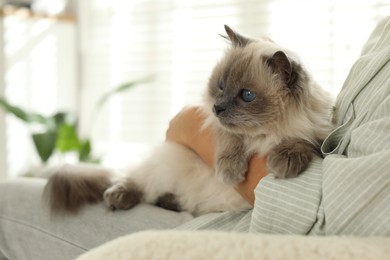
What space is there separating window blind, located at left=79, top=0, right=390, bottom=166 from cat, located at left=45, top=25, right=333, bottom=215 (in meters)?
1.00

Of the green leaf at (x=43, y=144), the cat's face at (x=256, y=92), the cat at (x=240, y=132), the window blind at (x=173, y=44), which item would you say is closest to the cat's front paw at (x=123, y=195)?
the cat at (x=240, y=132)

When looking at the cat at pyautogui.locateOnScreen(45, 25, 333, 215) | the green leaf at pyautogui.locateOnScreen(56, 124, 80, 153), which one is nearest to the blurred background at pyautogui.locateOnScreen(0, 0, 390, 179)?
the green leaf at pyautogui.locateOnScreen(56, 124, 80, 153)

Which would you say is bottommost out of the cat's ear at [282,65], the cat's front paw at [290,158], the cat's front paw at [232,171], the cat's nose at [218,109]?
the cat's front paw at [232,171]

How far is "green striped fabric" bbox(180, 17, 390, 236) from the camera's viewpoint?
79 cm

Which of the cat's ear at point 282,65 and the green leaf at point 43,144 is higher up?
the cat's ear at point 282,65

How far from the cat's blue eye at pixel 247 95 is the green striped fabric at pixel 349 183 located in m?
0.24

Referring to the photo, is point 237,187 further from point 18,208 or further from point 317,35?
point 317,35

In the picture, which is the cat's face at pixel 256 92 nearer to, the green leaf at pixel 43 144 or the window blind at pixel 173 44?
the window blind at pixel 173 44

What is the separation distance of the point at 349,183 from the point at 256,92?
0.46 meters

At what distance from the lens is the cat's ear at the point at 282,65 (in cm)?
115

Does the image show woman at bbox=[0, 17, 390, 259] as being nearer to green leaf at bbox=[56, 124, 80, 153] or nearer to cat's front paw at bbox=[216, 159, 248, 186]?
cat's front paw at bbox=[216, 159, 248, 186]

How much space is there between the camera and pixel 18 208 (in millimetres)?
1324

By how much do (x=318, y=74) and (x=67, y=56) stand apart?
6.58 feet

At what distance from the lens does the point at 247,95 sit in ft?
4.02
